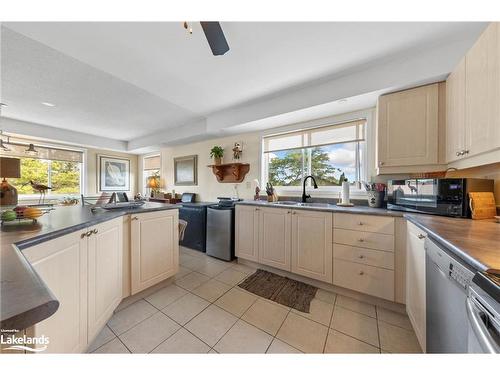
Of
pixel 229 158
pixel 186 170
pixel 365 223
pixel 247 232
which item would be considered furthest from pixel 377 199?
pixel 186 170

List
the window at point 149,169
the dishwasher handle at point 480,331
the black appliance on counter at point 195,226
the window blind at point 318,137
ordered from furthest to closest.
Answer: the window at point 149,169
the black appliance on counter at point 195,226
the window blind at point 318,137
the dishwasher handle at point 480,331

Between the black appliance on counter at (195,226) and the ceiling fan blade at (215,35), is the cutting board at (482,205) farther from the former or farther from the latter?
the black appliance on counter at (195,226)

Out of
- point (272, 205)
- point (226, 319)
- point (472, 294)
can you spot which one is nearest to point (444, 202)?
point (472, 294)

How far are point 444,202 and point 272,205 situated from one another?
1.52m

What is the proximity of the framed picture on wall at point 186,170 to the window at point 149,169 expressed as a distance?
80 cm

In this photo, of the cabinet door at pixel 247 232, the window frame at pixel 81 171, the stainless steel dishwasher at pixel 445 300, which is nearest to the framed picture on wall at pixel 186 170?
the cabinet door at pixel 247 232

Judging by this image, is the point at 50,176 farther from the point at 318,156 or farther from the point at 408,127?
the point at 408,127

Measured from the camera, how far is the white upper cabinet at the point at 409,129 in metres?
1.56

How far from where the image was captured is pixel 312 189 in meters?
2.58

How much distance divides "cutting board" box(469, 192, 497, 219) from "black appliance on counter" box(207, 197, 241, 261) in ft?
7.67

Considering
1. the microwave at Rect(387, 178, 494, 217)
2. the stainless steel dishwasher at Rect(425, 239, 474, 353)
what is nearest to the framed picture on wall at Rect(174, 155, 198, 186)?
the microwave at Rect(387, 178, 494, 217)

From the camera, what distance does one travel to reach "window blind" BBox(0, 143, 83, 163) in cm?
327
